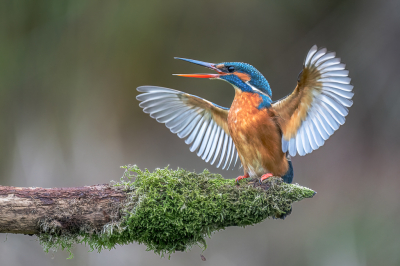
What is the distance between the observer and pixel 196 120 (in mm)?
2980

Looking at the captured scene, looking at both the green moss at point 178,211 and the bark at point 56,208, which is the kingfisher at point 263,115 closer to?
the green moss at point 178,211

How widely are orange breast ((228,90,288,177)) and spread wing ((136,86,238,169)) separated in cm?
40

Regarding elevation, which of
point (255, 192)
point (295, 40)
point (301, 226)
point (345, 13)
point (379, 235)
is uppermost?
point (345, 13)

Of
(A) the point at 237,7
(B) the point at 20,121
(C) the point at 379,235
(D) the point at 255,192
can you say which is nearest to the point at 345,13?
(A) the point at 237,7

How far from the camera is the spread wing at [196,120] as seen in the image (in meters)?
2.90

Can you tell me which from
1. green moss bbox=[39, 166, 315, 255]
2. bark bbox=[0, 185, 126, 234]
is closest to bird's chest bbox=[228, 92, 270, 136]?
green moss bbox=[39, 166, 315, 255]

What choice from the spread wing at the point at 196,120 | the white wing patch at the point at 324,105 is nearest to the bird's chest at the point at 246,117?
the white wing patch at the point at 324,105

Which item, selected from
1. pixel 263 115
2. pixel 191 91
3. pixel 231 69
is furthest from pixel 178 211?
pixel 191 91

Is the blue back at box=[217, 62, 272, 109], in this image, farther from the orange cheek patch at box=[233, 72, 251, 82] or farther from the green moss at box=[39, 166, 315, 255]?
the green moss at box=[39, 166, 315, 255]

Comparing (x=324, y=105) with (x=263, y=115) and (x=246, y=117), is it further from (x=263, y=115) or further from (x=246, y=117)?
(x=246, y=117)

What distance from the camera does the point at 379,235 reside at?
4379mm

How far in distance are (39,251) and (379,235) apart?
456cm

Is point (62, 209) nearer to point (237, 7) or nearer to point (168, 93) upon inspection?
point (168, 93)

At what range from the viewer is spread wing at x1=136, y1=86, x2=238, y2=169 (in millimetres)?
2898
